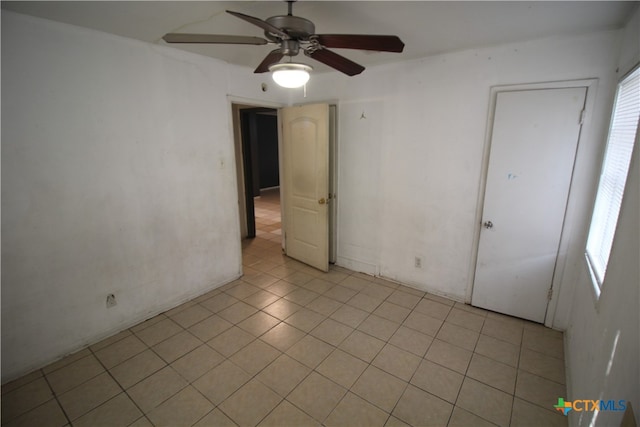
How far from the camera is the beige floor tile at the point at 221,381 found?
191 cm

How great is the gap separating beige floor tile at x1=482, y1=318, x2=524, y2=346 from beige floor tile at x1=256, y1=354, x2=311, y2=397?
1623 millimetres

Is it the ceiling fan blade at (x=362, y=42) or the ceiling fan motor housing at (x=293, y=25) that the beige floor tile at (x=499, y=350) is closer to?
the ceiling fan blade at (x=362, y=42)

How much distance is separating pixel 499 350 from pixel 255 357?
1910 millimetres

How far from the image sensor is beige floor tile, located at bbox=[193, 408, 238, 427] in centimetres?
170

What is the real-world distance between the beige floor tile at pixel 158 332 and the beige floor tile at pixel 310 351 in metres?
1.06

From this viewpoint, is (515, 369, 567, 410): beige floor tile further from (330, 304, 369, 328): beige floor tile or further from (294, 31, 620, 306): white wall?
(330, 304, 369, 328): beige floor tile

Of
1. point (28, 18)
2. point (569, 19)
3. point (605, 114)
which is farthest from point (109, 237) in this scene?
point (605, 114)

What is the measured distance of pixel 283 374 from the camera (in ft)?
6.80

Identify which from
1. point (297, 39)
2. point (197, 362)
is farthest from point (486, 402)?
point (297, 39)

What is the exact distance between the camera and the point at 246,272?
368cm

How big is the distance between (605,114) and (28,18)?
3.97 meters

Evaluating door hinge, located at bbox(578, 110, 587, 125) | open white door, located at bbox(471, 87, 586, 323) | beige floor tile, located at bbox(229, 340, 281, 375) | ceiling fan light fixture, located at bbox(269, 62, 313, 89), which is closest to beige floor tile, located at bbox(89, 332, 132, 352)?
beige floor tile, located at bbox(229, 340, 281, 375)

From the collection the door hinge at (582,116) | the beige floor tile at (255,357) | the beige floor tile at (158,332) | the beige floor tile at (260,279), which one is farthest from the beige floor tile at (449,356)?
the beige floor tile at (158,332)

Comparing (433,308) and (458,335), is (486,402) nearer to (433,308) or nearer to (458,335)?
(458,335)
